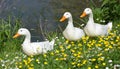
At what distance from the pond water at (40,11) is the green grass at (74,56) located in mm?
1526

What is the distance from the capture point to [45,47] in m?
6.89

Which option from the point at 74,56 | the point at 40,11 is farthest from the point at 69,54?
the point at 40,11

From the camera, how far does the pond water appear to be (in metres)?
9.32

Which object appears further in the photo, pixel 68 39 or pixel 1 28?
pixel 1 28

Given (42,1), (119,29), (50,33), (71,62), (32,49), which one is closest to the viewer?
(71,62)

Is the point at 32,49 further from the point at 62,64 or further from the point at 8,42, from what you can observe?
the point at 8,42

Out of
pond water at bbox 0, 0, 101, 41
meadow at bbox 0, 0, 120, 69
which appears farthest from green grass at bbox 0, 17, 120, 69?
pond water at bbox 0, 0, 101, 41

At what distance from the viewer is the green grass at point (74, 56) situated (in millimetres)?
6246

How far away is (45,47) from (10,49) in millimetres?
1243

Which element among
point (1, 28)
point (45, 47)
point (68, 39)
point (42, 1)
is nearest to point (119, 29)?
point (68, 39)

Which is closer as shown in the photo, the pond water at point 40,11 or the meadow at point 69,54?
the meadow at point 69,54

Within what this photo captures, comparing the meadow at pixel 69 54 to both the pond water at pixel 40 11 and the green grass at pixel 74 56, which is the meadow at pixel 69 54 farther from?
the pond water at pixel 40 11

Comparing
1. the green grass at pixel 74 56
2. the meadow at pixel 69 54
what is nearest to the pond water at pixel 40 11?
the meadow at pixel 69 54

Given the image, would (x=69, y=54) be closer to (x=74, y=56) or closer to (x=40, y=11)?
(x=74, y=56)
